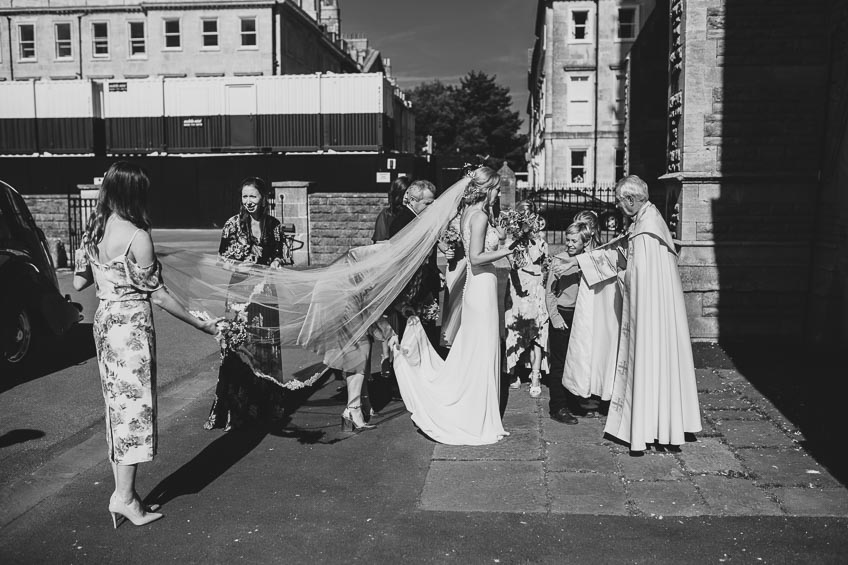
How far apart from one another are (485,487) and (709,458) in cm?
182

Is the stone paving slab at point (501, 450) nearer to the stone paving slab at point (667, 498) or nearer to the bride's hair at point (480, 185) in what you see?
the stone paving slab at point (667, 498)

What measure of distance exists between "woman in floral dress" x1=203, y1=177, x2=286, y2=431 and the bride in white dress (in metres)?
1.33

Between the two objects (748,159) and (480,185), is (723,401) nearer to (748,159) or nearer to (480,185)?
(480,185)

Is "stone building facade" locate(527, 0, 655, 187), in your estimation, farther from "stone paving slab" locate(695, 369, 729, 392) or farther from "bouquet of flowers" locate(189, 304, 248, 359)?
"bouquet of flowers" locate(189, 304, 248, 359)

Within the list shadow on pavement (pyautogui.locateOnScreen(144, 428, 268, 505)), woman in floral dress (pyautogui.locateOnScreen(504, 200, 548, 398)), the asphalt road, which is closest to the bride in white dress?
the asphalt road

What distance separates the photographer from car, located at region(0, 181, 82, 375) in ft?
30.8

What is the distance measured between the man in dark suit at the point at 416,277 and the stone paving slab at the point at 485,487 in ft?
5.22

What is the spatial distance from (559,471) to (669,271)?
1.76m

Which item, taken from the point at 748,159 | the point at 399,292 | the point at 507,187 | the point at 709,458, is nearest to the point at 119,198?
the point at 399,292

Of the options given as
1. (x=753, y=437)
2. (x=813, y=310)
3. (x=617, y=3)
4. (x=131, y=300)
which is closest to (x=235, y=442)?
(x=131, y=300)

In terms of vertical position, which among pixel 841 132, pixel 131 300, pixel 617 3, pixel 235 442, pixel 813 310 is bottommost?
pixel 235 442

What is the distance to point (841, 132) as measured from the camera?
10.1 meters

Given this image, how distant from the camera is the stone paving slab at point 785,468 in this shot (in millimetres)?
5668

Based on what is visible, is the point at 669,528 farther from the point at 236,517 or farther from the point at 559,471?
the point at 236,517
